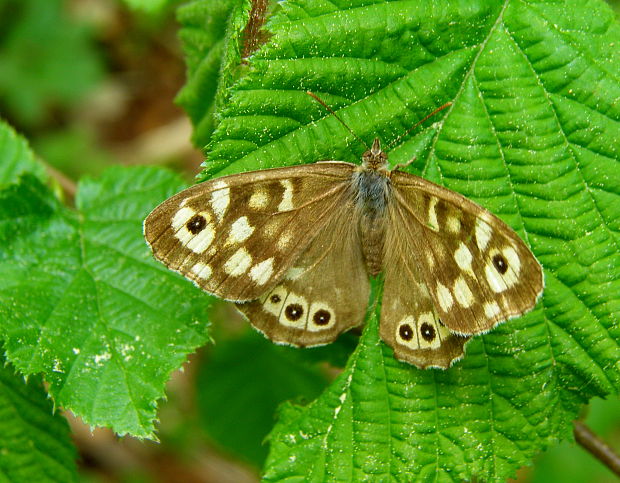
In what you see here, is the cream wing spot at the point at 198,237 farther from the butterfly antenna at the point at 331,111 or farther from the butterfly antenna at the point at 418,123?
the butterfly antenna at the point at 418,123

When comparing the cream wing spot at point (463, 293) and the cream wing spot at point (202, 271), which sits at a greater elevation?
the cream wing spot at point (202, 271)

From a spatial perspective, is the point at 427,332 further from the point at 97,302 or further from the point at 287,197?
the point at 97,302

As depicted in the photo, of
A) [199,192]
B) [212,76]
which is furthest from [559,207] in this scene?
[212,76]

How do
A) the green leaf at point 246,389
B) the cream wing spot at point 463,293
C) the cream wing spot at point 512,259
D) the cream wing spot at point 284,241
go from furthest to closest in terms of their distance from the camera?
the green leaf at point 246,389
the cream wing spot at point 284,241
the cream wing spot at point 463,293
the cream wing spot at point 512,259

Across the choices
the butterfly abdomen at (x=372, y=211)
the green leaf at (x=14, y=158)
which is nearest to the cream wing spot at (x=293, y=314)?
the butterfly abdomen at (x=372, y=211)

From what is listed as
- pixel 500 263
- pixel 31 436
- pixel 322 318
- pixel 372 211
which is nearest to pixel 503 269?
pixel 500 263

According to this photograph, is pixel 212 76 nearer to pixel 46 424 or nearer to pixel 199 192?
pixel 199 192

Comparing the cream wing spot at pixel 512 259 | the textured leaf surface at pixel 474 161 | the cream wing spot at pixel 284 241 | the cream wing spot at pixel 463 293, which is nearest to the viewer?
the cream wing spot at pixel 512 259

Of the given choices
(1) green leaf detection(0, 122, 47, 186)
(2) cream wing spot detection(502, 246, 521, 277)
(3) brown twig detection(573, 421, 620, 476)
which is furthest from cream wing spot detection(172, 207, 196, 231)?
(3) brown twig detection(573, 421, 620, 476)
